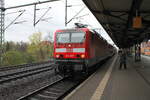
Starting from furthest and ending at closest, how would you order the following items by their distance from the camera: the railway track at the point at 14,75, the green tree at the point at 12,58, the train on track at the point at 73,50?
the green tree at the point at 12,58 < the railway track at the point at 14,75 < the train on track at the point at 73,50

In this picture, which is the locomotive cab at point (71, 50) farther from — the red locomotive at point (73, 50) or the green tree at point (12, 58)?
the green tree at point (12, 58)

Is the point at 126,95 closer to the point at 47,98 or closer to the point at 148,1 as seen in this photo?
the point at 47,98

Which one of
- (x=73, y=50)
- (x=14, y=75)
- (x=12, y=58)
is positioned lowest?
(x=14, y=75)

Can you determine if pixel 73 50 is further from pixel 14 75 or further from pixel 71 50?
pixel 14 75

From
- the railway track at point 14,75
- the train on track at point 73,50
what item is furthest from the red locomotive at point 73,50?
the railway track at point 14,75

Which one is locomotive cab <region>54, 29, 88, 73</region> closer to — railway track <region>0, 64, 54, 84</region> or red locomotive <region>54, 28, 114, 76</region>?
red locomotive <region>54, 28, 114, 76</region>

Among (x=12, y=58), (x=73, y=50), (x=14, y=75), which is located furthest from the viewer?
(x=12, y=58)

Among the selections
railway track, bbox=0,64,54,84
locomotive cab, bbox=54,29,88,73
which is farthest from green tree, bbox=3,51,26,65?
locomotive cab, bbox=54,29,88,73

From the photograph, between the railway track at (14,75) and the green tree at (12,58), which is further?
the green tree at (12,58)

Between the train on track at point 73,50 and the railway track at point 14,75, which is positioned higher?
the train on track at point 73,50

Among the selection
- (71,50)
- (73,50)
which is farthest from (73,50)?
(71,50)

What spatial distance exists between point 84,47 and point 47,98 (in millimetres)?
4185

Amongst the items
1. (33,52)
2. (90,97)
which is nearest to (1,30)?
(90,97)

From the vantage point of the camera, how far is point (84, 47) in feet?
35.1
